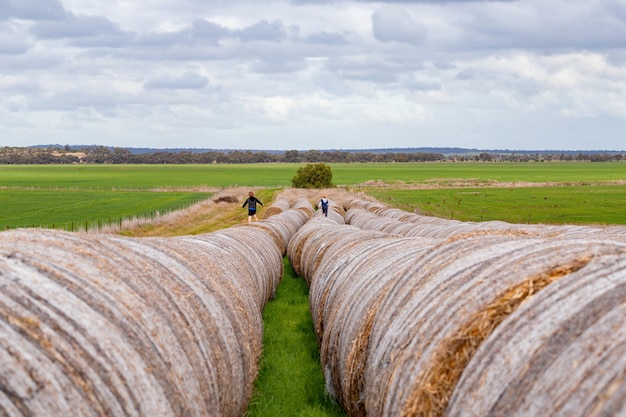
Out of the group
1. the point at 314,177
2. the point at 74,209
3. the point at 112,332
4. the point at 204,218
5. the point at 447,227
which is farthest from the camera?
the point at 314,177

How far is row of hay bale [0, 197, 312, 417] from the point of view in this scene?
12.2 ft

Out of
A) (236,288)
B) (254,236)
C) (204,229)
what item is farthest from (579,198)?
(236,288)

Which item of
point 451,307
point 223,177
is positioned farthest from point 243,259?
point 223,177

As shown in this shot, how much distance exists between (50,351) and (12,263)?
2.59ft

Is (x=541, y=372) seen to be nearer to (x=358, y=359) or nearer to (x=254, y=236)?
(x=358, y=359)

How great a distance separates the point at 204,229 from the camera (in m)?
33.4

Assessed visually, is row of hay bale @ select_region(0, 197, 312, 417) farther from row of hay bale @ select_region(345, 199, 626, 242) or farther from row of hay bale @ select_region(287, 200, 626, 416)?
row of hay bale @ select_region(345, 199, 626, 242)

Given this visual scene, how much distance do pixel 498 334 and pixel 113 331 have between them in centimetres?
248

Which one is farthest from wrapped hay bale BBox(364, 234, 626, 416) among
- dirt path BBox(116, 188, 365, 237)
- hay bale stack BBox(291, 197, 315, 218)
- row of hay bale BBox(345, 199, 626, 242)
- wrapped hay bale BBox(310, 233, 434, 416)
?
hay bale stack BBox(291, 197, 315, 218)

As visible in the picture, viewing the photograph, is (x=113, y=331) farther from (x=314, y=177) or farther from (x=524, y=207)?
(x=314, y=177)

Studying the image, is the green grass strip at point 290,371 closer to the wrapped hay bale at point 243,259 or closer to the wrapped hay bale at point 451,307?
the wrapped hay bale at point 243,259

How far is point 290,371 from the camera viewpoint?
346 inches

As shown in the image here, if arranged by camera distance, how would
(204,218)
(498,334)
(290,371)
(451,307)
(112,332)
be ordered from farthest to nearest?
(204,218), (290,371), (451,307), (112,332), (498,334)

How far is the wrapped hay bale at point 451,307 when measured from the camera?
414 cm
